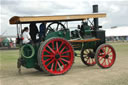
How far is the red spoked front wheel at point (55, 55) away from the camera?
20.1ft

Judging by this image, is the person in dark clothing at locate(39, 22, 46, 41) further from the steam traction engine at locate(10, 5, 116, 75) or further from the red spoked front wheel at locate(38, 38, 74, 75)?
the red spoked front wheel at locate(38, 38, 74, 75)

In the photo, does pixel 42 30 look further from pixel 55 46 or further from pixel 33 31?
pixel 55 46

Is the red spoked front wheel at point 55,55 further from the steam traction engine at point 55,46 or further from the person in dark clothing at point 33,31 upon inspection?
the person in dark clothing at point 33,31

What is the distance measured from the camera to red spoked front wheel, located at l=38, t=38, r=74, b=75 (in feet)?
20.1

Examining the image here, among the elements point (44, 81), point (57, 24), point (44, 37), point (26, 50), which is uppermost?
point (57, 24)

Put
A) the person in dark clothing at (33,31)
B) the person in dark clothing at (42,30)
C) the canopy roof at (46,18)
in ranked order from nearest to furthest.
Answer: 1. the canopy roof at (46,18)
2. the person in dark clothing at (42,30)
3. the person in dark clothing at (33,31)

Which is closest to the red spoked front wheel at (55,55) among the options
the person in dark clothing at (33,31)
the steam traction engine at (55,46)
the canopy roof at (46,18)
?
the steam traction engine at (55,46)

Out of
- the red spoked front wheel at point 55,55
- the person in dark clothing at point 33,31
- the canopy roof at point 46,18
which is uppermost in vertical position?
the canopy roof at point 46,18

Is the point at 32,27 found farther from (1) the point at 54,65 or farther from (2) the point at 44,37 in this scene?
(1) the point at 54,65

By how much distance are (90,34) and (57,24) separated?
56.6 inches

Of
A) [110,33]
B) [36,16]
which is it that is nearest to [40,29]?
[36,16]

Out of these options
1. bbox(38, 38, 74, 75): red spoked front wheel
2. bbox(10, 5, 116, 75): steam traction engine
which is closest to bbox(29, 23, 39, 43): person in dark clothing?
bbox(10, 5, 116, 75): steam traction engine

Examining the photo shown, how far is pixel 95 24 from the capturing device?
794 centimetres

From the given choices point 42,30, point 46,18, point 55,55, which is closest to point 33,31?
point 42,30
